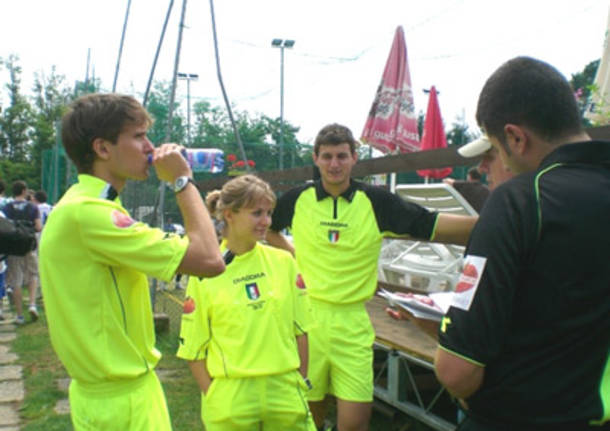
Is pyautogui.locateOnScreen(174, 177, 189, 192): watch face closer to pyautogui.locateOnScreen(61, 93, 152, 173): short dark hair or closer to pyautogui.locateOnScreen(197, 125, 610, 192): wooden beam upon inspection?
pyautogui.locateOnScreen(61, 93, 152, 173): short dark hair

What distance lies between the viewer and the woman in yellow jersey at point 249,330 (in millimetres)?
2758

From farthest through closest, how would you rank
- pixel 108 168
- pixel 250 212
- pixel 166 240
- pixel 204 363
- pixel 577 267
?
pixel 250 212 → pixel 204 363 → pixel 108 168 → pixel 166 240 → pixel 577 267

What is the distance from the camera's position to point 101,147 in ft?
7.15

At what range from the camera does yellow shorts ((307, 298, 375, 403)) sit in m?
3.63

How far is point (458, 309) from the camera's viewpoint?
154 centimetres

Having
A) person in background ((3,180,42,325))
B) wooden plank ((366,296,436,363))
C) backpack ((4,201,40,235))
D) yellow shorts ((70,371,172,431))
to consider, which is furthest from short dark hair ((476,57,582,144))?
backpack ((4,201,40,235))

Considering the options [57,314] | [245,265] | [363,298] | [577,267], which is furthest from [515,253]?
[363,298]

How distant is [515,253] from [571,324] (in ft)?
0.72

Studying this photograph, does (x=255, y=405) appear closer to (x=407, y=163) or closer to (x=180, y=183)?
(x=180, y=183)

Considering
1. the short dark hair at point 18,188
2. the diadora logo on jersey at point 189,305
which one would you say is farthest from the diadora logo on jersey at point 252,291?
the short dark hair at point 18,188

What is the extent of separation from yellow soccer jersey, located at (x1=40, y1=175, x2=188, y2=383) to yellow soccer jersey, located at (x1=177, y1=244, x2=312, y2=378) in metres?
0.68

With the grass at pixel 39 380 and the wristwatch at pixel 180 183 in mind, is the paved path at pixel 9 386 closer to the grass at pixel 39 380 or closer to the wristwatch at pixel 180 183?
the grass at pixel 39 380

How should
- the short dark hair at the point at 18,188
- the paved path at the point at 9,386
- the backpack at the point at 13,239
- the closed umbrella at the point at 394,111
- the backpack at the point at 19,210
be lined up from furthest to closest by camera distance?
1. the short dark hair at the point at 18,188
2. the backpack at the point at 19,210
3. the closed umbrella at the point at 394,111
4. the paved path at the point at 9,386
5. the backpack at the point at 13,239

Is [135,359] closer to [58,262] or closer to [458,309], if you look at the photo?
[58,262]
